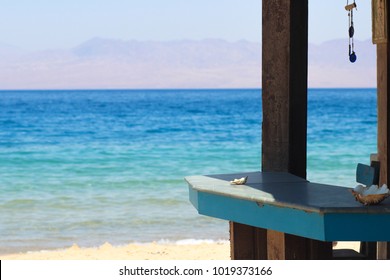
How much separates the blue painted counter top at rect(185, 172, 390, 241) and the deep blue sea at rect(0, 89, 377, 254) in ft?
19.5

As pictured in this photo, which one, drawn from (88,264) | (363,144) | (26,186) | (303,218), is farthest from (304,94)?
(363,144)

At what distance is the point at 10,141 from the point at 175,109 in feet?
58.3

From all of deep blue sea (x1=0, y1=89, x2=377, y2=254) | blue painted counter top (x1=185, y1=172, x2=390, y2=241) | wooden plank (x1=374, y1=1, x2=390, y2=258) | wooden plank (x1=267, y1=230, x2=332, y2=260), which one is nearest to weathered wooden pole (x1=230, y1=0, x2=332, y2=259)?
blue painted counter top (x1=185, y1=172, x2=390, y2=241)

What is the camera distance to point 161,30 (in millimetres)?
68562

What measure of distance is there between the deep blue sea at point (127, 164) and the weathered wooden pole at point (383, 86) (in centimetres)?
520

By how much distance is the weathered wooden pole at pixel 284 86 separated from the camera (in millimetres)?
4711

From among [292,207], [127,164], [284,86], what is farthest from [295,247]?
[127,164]

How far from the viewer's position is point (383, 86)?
5363mm

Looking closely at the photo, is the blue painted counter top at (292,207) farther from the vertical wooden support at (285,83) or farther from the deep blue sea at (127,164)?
the deep blue sea at (127,164)

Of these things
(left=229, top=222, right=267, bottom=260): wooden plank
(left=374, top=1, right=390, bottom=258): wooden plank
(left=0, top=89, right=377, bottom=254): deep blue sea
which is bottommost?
(left=0, top=89, right=377, bottom=254): deep blue sea

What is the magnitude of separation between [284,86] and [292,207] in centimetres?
97

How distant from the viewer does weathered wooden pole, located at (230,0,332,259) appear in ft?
15.5

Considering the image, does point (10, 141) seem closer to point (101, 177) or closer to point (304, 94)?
point (101, 177)

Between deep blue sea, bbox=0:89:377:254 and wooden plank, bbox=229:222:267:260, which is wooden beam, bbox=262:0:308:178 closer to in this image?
wooden plank, bbox=229:222:267:260
